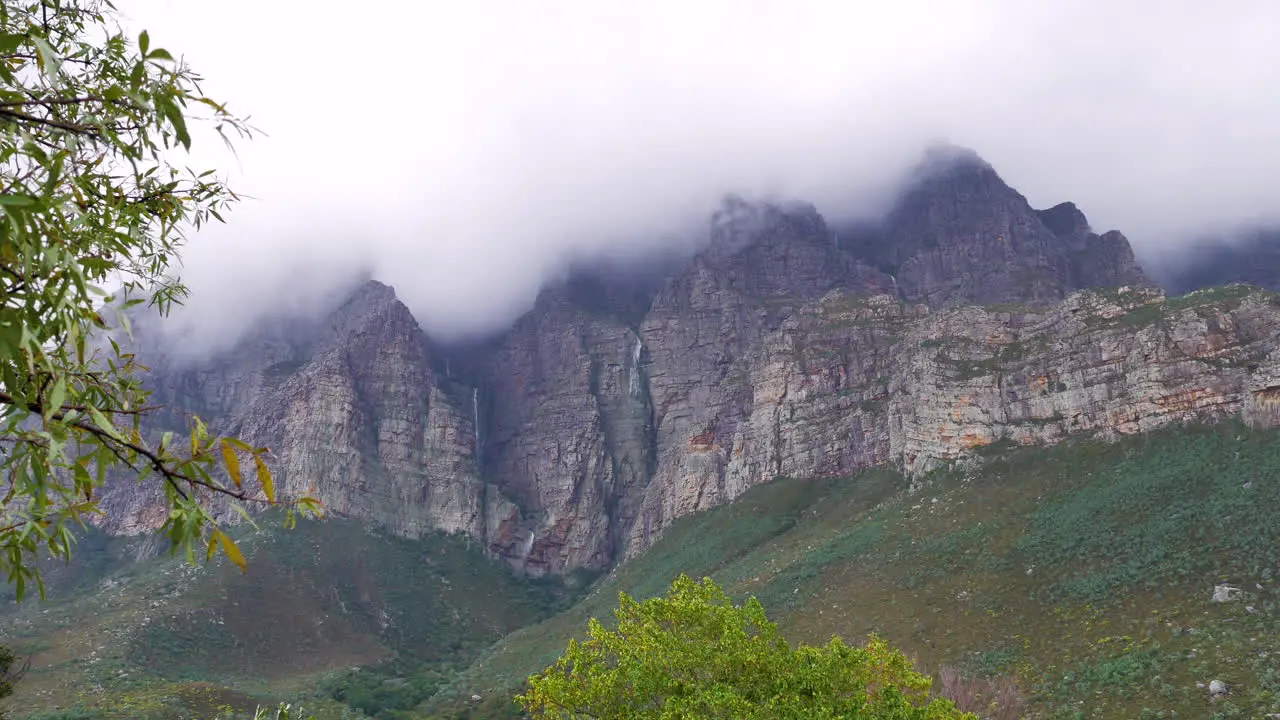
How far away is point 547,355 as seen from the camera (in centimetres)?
19488

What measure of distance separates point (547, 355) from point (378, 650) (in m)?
98.9

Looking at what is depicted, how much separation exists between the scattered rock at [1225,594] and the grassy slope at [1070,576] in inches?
20.6

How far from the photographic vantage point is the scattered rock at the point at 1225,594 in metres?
44.0

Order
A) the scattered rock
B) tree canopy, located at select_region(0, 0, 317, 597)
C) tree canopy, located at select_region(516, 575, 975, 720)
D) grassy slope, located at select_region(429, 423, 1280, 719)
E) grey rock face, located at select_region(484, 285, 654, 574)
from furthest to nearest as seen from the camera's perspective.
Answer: grey rock face, located at select_region(484, 285, 654, 574)
the scattered rock
grassy slope, located at select_region(429, 423, 1280, 719)
tree canopy, located at select_region(516, 575, 975, 720)
tree canopy, located at select_region(0, 0, 317, 597)

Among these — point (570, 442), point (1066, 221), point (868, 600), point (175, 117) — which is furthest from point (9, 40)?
point (1066, 221)

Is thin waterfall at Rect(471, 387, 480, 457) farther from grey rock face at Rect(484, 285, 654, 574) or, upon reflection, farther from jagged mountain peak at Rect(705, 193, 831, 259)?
jagged mountain peak at Rect(705, 193, 831, 259)

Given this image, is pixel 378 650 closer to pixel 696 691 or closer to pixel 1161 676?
pixel 1161 676

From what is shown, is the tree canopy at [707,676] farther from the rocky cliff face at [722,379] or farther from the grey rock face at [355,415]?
the grey rock face at [355,415]

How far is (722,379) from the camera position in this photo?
163m

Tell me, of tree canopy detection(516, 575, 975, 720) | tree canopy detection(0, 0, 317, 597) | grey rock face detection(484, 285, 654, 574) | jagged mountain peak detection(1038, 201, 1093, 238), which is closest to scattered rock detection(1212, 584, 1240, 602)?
tree canopy detection(516, 575, 975, 720)

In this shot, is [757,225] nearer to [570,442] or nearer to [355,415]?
[570,442]

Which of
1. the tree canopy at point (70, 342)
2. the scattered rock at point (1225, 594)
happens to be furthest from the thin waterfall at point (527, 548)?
the tree canopy at point (70, 342)

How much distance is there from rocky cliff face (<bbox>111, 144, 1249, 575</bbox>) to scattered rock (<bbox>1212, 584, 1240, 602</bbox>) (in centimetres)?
3781

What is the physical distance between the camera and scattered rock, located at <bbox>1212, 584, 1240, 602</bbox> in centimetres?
4397
